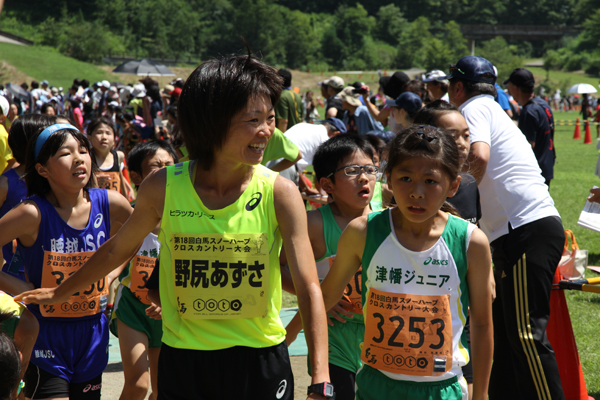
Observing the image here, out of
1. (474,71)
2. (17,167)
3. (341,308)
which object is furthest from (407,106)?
(17,167)

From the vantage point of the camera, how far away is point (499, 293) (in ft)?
13.1

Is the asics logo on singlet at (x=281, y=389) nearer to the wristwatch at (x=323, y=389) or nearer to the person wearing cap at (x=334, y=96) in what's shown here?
the wristwatch at (x=323, y=389)

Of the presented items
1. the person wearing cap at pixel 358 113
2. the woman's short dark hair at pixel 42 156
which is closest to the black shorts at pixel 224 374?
the woman's short dark hair at pixel 42 156

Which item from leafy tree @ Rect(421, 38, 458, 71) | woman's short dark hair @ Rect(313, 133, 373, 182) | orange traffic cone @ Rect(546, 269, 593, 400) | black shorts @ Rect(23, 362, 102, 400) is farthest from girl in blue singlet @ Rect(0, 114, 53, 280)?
leafy tree @ Rect(421, 38, 458, 71)

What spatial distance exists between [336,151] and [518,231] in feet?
3.84

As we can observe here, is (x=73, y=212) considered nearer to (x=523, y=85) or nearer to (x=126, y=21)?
(x=523, y=85)

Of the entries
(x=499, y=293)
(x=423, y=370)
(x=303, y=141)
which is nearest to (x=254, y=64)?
(x=423, y=370)

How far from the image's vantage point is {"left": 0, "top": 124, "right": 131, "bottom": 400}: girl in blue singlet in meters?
3.03

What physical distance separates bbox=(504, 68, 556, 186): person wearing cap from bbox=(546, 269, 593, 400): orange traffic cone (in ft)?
13.9

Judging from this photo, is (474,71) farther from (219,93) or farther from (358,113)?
(358,113)

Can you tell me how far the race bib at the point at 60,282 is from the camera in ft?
10.2

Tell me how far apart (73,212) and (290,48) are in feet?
337

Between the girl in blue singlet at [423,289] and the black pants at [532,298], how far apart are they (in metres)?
1.28

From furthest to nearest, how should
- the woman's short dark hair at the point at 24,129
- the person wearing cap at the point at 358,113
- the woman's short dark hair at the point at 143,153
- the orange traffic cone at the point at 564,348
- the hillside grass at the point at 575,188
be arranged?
the person wearing cap at the point at 358,113
the hillside grass at the point at 575,188
the woman's short dark hair at the point at 143,153
the woman's short dark hair at the point at 24,129
the orange traffic cone at the point at 564,348
